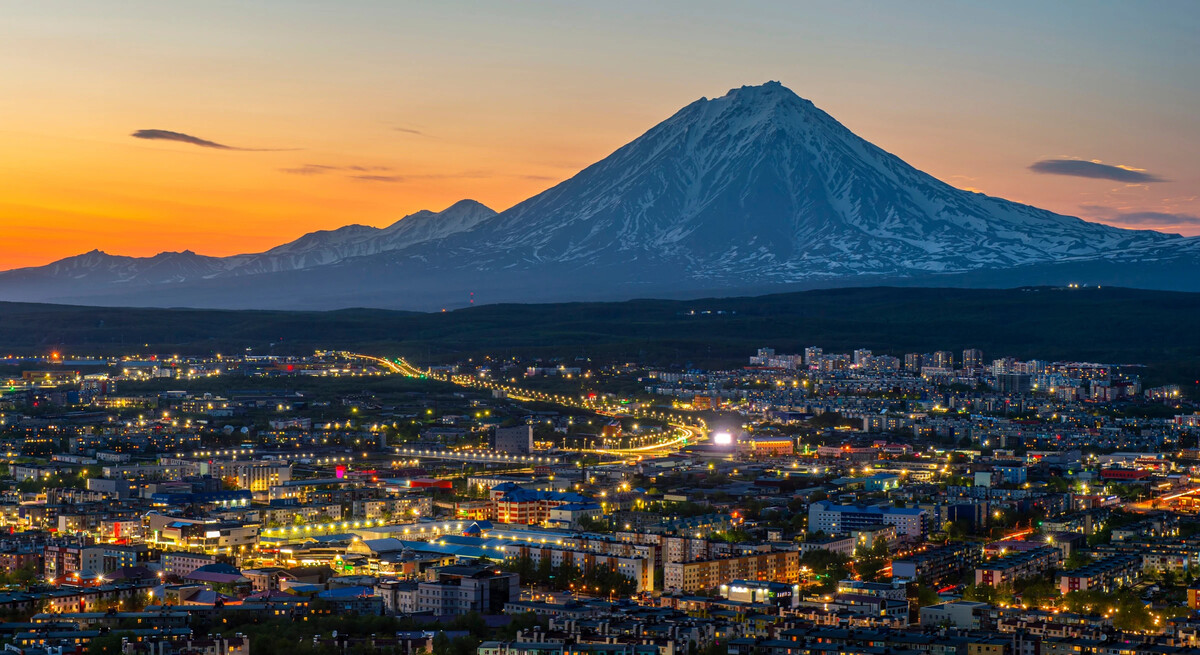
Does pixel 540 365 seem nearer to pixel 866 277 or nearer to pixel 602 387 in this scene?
pixel 602 387

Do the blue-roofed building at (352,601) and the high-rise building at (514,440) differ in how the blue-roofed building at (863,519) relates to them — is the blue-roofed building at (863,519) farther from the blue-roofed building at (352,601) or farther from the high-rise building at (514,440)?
the high-rise building at (514,440)

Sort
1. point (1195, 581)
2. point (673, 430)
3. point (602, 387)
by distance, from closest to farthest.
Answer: point (1195, 581)
point (673, 430)
point (602, 387)

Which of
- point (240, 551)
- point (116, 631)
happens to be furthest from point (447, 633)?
point (240, 551)

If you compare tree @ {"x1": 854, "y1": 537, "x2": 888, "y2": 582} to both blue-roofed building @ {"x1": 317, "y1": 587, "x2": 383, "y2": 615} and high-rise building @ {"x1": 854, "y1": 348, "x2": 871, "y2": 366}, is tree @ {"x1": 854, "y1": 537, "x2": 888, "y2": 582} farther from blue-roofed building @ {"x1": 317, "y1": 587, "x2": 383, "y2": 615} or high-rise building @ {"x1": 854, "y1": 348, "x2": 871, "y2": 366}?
high-rise building @ {"x1": 854, "y1": 348, "x2": 871, "y2": 366}

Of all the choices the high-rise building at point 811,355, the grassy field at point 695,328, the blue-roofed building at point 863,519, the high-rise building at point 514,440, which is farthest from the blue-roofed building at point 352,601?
the high-rise building at point 811,355

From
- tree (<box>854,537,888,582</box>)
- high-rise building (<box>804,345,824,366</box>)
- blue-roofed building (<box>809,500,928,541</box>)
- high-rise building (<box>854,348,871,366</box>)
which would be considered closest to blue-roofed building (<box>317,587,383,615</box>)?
tree (<box>854,537,888,582</box>)


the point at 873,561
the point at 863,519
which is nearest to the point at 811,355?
the point at 863,519

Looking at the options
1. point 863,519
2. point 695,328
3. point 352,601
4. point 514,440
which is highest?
point 695,328

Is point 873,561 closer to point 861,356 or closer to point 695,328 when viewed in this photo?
point 861,356
